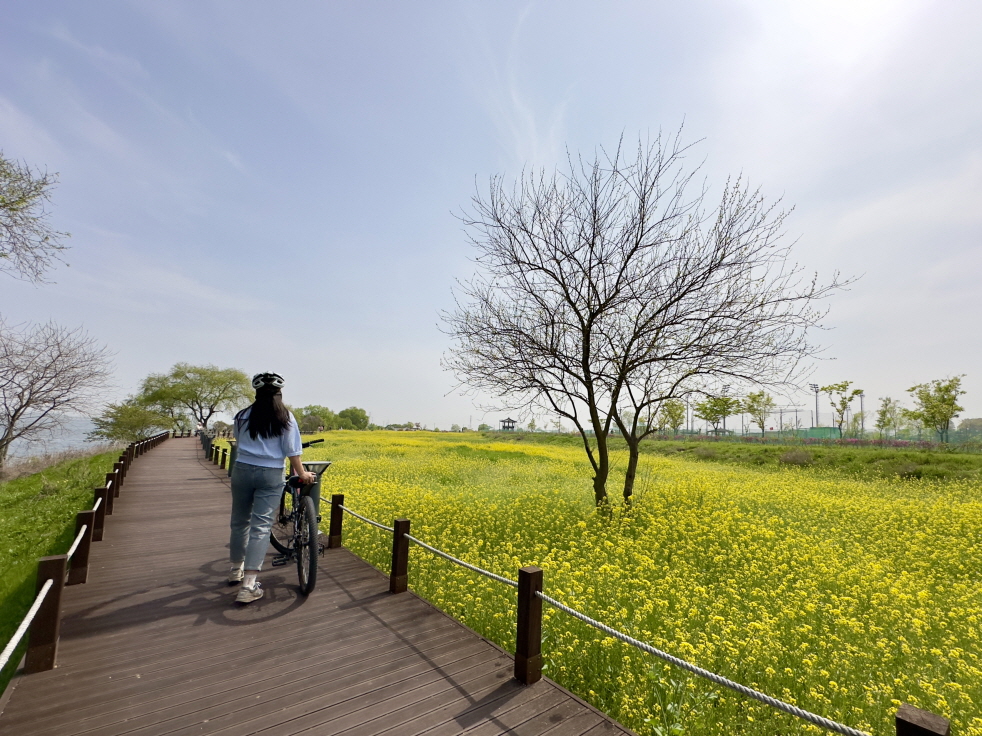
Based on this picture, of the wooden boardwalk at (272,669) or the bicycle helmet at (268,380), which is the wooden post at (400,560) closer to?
the wooden boardwalk at (272,669)

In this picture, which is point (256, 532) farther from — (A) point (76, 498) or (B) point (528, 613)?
(A) point (76, 498)

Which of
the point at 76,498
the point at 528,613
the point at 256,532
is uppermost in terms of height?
the point at 256,532

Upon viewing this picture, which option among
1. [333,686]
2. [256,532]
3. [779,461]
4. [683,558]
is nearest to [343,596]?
[256,532]

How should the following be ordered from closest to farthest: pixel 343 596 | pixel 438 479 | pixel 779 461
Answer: pixel 343 596 → pixel 438 479 → pixel 779 461

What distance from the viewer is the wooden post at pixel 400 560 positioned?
17.7ft

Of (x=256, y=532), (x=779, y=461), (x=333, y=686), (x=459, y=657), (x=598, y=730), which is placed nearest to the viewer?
(x=598, y=730)

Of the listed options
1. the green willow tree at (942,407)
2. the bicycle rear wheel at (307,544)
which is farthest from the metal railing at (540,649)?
the green willow tree at (942,407)

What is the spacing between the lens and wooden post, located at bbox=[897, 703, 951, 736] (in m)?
1.82

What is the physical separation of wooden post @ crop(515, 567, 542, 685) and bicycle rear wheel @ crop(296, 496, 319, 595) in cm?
245

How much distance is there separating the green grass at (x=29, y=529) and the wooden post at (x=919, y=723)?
674cm

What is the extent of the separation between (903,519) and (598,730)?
11.6 m

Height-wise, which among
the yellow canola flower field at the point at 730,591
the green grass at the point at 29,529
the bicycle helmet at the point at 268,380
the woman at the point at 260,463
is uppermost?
the bicycle helmet at the point at 268,380

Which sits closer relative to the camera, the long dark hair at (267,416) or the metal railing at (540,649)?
the metal railing at (540,649)

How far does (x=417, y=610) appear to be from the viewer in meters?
4.90
